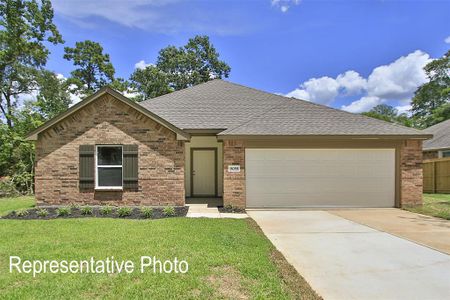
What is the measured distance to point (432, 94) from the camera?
141 feet

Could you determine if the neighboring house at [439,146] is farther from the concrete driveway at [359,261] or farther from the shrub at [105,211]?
the shrub at [105,211]

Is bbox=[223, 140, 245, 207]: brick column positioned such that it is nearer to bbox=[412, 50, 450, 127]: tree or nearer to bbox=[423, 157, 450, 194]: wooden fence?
bbox=[423, 157, 450, 194]: wooden fence

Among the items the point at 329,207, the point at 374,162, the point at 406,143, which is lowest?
the point at 329,207

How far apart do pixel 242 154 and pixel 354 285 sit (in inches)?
282

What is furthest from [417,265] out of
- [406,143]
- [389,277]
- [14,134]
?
[14,134]

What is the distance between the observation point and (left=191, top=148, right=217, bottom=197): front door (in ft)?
47.9

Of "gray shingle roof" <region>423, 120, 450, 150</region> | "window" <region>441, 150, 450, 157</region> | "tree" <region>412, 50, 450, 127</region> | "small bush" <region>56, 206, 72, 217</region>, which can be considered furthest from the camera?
"tree" <region>412, 50, 450, 127</region>

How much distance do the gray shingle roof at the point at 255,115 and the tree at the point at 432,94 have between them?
31.8 m

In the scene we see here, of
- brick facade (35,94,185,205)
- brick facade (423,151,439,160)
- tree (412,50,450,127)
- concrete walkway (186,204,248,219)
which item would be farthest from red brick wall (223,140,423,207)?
tree (412,50,450,127)

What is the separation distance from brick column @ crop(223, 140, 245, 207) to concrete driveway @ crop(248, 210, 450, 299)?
260cm

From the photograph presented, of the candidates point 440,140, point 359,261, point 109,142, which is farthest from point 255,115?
point 440,140

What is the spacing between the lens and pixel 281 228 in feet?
26.8

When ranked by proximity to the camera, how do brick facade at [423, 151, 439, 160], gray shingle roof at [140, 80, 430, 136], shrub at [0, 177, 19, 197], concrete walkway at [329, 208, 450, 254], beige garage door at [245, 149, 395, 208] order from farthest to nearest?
brick facade at [423, 151, 439, 160] < shrub at [0, 177, 19, 197] < gray shingle roof at [140, 80, 430, 136] < beige garage door at [245, 149, 395, 208] < concrete walkway at [329, 208, 450, 254]

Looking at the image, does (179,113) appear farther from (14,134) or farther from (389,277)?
Answer: (389,277)
